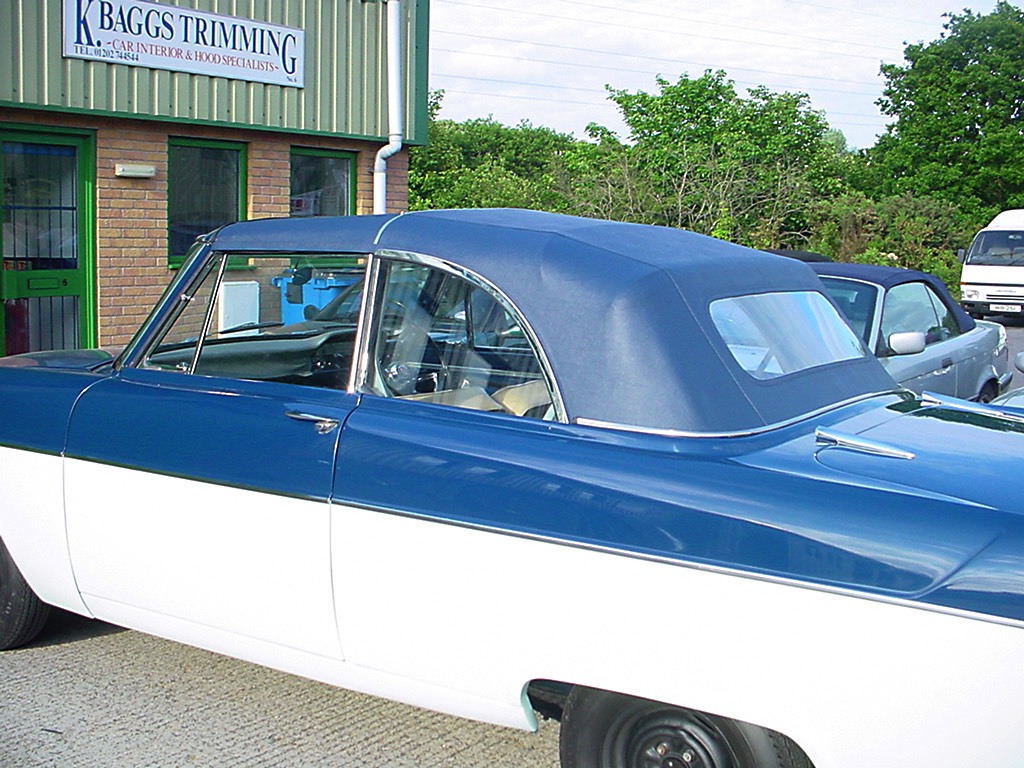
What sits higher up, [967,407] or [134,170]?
[134,170]

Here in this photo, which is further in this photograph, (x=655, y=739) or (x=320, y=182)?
(x=320, y=182)

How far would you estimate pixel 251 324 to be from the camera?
4160 mm

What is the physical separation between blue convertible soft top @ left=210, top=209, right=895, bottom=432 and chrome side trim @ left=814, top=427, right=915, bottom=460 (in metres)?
0.15

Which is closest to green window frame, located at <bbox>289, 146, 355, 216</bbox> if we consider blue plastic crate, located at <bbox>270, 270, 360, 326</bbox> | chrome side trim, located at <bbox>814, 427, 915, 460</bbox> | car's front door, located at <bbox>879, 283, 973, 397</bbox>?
car's front door, located at <bbox>879, 283, 973, 397</bbox>

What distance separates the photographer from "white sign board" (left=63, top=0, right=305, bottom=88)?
10.0 m

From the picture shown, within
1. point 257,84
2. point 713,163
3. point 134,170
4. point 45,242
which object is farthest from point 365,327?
point 713,163

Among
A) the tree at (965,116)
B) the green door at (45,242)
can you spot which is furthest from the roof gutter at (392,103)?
the tree at (965,116)

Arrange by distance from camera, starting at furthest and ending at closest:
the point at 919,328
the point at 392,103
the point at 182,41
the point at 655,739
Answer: the point at 392,103 → the point at 182,41 → the point at 919,328 → the point at 655,739

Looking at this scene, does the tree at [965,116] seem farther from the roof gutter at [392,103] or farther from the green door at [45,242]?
the green door at [45,242]

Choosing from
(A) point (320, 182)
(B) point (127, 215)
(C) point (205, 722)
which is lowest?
(C) point (205, 722)

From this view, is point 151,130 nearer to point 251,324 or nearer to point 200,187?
point 200,187

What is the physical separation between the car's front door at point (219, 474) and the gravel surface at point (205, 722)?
0.33 m

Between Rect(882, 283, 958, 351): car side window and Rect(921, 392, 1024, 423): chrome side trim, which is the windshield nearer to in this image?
Rect(882, 283, 958, 351): car side window

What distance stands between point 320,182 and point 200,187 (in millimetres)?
1481
